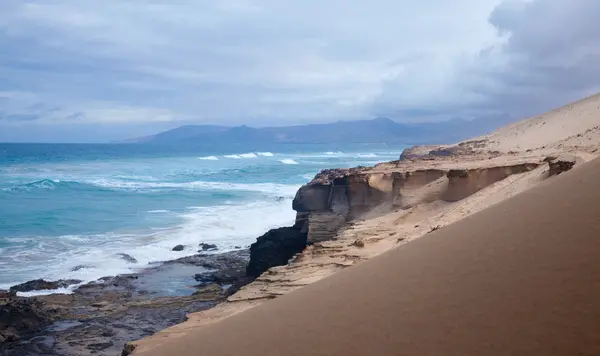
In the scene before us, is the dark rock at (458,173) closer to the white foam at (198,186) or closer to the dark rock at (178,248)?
the dark rock at (178,248)

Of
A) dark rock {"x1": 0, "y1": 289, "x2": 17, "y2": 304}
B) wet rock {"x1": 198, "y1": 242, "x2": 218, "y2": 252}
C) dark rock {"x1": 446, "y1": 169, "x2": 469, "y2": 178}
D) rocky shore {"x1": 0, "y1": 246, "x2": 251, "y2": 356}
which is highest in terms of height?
dark rock {"x1": 446, "y1": 169, "x2": 469, "y2": 178}

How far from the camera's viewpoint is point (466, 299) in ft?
11.5

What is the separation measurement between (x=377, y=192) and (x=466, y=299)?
921 centimetres

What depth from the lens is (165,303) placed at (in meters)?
12.8

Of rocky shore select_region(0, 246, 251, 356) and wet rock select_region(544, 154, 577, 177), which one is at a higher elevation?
wet rock select_region(544, 154, 577, 177)

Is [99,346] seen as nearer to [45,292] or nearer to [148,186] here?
[45,292]

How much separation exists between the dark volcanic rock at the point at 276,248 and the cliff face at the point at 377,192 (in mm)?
358

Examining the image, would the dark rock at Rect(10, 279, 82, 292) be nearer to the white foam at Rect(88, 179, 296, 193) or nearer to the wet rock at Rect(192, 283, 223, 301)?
the wet rock at Rect(192, 283, 223, 301)

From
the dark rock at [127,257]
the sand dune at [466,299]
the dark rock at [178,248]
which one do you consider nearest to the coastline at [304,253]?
the dark rock at [127,257]

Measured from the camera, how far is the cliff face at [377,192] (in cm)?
1124

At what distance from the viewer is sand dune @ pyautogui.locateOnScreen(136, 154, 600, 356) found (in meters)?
3.03

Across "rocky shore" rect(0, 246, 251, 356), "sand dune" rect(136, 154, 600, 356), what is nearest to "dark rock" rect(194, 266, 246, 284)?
"rocky shore" rect(0, 246, 251, 356)

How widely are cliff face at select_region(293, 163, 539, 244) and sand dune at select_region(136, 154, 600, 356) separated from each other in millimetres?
6183

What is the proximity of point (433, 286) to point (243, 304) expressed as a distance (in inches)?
147
